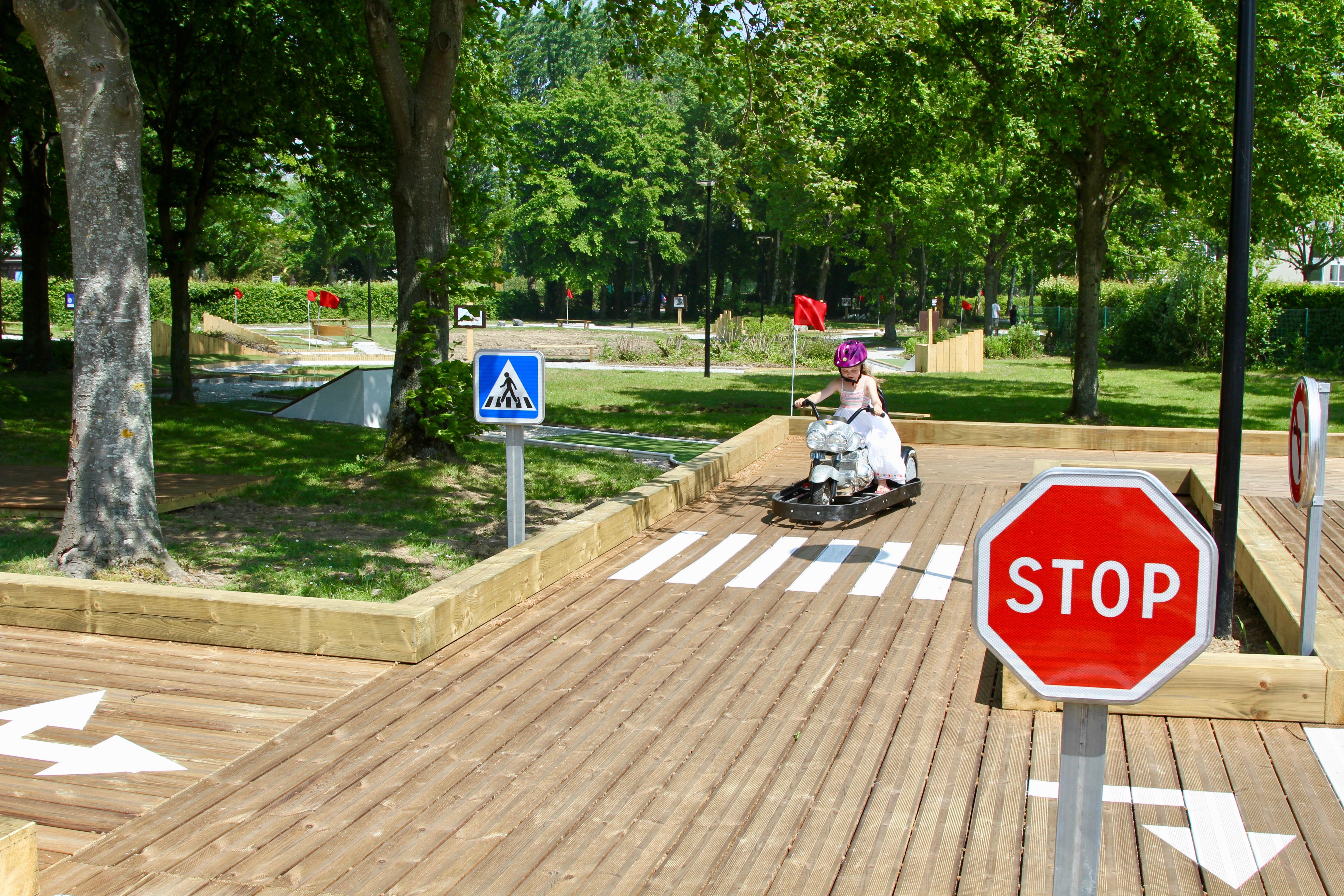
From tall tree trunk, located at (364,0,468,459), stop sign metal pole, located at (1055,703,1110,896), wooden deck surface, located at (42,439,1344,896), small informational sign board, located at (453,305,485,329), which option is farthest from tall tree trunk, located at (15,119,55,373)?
stop sign metal pole, located at (1055,703,1110,896)

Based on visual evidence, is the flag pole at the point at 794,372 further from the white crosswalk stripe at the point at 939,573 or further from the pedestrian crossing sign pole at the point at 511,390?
the pedestrian crossing sign pole at the point at 511,390

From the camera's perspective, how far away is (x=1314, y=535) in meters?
5.57

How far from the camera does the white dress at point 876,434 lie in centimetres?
1050

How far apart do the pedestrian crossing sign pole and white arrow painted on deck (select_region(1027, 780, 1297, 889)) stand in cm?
406

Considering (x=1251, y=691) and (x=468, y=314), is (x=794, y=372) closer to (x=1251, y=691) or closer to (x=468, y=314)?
(x=468, y=314)

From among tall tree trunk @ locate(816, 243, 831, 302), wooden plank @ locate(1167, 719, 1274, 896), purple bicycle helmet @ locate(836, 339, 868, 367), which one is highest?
tall tree trunk @ locate(816, 243, 831, 302)

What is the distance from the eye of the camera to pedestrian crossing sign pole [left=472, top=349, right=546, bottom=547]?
297 inches

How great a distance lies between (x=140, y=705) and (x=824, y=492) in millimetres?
5967

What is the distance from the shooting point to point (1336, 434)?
14727 mm

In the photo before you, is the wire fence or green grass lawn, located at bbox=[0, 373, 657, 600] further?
the wire fence

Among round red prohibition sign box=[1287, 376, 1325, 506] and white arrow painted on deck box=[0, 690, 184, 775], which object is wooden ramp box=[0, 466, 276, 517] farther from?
round red prohibition sign box=[1287, 376, 1325, 506]

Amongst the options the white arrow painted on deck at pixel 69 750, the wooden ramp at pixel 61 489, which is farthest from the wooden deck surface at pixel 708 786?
the wooden ramp at pixel 61 489

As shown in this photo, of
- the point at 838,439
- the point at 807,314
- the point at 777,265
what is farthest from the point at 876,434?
the point at 777,265

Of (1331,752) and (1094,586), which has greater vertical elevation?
(1094,586)
